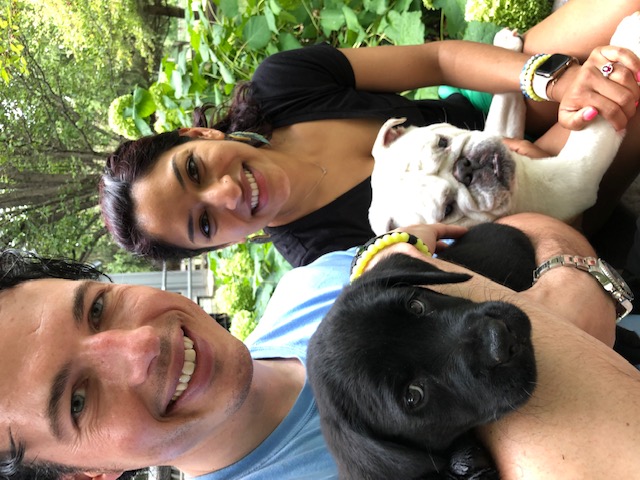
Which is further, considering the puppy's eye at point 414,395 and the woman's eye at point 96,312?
the woman's eye at point 96,312

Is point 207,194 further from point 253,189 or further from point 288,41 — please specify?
point 288,41

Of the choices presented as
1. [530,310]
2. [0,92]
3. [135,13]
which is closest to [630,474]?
[530,310]

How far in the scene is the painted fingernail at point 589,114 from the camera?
1662 mm

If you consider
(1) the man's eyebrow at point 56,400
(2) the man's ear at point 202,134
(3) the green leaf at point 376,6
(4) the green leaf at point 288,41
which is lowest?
(1) the man's eyebrow at point 56,400

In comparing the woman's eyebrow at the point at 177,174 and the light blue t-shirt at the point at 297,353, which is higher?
the woman's eyebrow at the point at 177,174

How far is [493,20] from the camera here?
2346 millimetres

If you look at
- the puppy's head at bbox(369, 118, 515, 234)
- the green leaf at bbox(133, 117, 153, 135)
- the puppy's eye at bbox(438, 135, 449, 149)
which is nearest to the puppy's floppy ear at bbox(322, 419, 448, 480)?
the puppy's head at bbox(369, 118, 515, 234)

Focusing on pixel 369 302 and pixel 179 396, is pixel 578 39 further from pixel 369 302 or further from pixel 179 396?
pixel 179 396

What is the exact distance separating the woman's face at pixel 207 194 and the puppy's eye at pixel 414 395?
3.45 ft

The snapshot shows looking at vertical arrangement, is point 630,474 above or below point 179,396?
above

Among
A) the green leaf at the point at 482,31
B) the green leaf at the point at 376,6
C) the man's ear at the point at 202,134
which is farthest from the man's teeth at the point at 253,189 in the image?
the green leaf at the point at 376,6

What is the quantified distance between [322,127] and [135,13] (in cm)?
449

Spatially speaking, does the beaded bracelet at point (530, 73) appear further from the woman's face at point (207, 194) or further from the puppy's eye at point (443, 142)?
the woman's face at point (207, 194)

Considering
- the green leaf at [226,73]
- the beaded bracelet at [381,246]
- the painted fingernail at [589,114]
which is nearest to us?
the beaded bracelet at [381,246]
